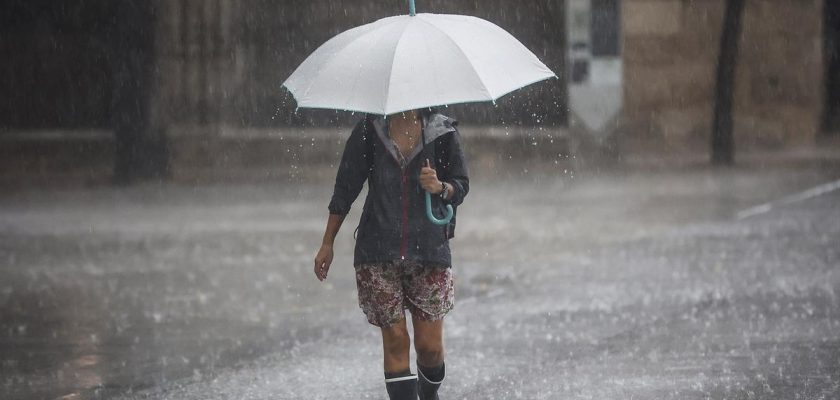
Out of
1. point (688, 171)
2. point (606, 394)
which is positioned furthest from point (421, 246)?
point (688, 171)

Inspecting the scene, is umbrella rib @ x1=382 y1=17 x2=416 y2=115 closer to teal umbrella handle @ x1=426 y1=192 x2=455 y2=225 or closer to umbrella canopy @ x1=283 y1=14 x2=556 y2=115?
umbrella canopy @ x1=283 y1=14 x2=556 y2=115

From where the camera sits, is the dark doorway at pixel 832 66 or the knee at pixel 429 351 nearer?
the knee at pixel 429 351

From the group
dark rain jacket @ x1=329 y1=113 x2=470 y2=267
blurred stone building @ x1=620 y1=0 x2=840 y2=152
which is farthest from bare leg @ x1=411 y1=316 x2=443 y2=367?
blurred stone building @ x1=620 y1=0 x2=840 y2=152

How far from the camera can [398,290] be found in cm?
574

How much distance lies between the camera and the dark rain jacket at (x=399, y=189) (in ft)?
18.5

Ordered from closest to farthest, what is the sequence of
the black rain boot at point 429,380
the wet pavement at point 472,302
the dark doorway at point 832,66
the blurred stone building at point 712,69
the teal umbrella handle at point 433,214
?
the teal umbrella handle at point 433,214 → the black rain boot at point 429,380 → the wet pavement at point 472,302 → the blurred stone building at point 712,69 → the dark doorway at point 832,66

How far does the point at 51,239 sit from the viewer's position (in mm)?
13773

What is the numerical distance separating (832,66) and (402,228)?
25.5 meters

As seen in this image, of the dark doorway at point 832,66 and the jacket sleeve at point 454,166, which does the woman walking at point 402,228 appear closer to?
the jacket sleeve at point 454,166

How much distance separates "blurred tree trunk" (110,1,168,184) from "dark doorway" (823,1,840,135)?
12.8 m

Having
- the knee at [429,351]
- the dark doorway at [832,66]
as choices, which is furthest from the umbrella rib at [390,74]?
the dark doorway at [832,66]

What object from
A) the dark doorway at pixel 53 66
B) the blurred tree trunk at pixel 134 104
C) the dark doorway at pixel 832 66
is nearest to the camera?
the blurred tree trunk at pixel 134 104

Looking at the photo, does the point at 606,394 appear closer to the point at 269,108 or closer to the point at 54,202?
the point at 54,202

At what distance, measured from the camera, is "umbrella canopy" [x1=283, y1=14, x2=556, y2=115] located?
5.49m
